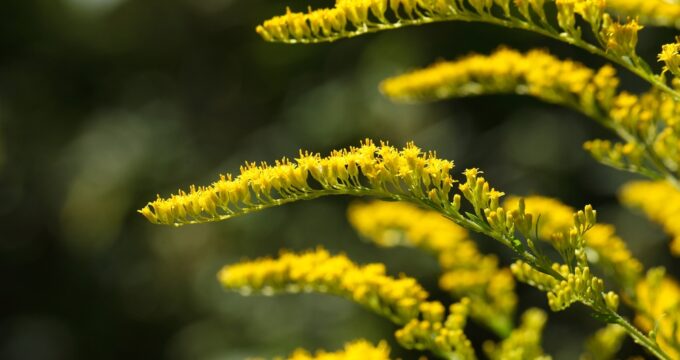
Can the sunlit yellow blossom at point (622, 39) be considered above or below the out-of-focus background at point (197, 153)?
below

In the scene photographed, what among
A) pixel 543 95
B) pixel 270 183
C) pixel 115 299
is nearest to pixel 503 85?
pixel 543 95

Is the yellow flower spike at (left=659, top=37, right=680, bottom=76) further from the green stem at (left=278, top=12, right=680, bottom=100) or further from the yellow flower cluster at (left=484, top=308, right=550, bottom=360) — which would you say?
the yellow flower cluster at (left=484, top=308, right=550, bottom=360)

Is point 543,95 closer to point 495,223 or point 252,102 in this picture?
point 495,223

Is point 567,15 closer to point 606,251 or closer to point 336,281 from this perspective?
point 606,251

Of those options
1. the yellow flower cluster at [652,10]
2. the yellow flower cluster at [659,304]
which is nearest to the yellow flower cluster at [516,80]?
the yellow flower cluster at [652,10]

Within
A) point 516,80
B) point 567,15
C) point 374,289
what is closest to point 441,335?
point 374,289

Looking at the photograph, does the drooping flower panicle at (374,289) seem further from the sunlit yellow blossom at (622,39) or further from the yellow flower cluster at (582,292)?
the sunlit yellow blossom at (622,39)
